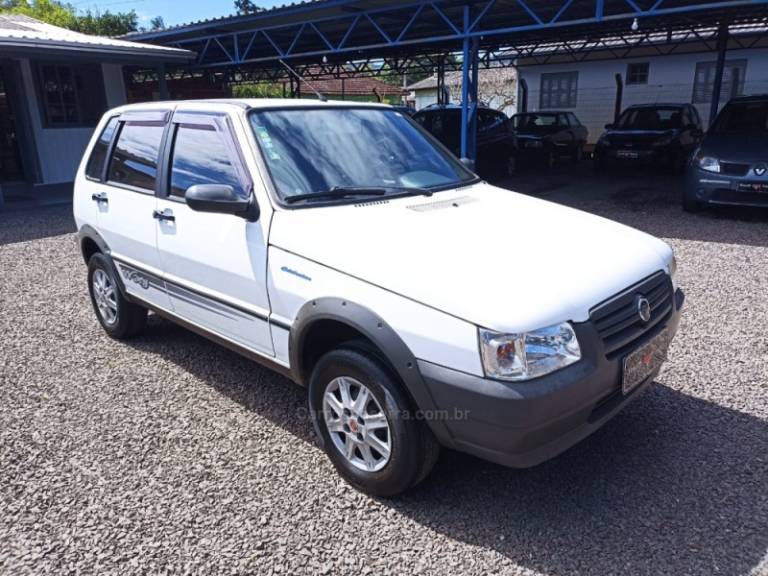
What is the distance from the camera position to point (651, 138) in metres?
13.2

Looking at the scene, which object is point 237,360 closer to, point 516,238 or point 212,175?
point 212,175

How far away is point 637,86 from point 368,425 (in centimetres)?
2213

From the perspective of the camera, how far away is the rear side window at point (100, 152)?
14.9 feet

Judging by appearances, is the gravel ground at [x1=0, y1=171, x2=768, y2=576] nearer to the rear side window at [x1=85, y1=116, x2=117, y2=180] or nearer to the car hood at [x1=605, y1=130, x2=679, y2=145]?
the rear side window at [x1=85, y1=116, x2=117, y2=180]

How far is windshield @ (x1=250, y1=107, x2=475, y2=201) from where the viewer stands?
3186 millimetres

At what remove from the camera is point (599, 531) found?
2.61 metres

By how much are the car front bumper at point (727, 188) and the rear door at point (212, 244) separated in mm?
7817

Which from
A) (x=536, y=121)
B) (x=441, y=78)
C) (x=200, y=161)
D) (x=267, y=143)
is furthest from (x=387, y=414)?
(x=441, y=78)

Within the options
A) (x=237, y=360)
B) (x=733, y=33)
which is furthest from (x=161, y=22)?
(x=237, y=360)

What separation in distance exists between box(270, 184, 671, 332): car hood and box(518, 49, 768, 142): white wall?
787 inches

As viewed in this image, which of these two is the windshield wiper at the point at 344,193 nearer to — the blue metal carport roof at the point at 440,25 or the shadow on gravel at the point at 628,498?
the shadow on gravel at the point at 628,498

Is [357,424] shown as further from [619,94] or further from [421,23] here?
[619,94]

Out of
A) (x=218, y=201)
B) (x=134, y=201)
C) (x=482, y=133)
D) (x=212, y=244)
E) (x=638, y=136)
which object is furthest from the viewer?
(x=482, y=133)

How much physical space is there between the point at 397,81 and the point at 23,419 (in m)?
65.9
